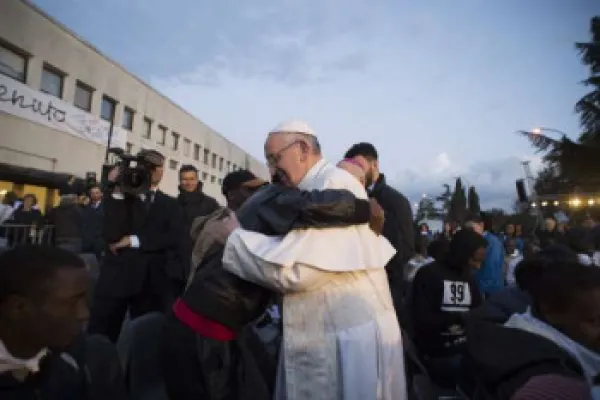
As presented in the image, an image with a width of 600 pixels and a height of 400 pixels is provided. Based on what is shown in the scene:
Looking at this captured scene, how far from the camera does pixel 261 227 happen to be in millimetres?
1708

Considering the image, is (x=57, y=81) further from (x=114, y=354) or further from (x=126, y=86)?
(x=114, y=354)

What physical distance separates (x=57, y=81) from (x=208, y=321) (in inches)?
796

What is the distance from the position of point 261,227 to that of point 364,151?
2088 mm

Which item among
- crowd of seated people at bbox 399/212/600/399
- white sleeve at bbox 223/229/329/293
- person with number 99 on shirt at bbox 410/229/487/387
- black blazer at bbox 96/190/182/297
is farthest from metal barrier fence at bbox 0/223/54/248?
crowd of seated people at bbox 399/212/600/399

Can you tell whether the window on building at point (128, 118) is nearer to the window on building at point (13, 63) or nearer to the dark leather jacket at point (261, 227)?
the window on building at point (13, 63)

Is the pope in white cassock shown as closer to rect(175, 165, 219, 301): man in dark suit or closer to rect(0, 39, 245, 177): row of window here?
rect(175, 165, 219, 301): man in dark suit

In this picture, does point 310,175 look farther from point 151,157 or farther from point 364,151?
point 151,157

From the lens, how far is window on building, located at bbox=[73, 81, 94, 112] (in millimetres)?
19766

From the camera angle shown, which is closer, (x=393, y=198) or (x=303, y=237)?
(x=303, y=237)

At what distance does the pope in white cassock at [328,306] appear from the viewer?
5.25ft

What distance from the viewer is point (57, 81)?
18.6 meters

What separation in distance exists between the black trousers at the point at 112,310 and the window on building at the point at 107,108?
20.0 meters

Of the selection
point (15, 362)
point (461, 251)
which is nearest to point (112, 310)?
point (15, 362)

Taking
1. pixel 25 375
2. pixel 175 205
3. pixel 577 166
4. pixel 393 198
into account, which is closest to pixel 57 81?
pixel 175 205
